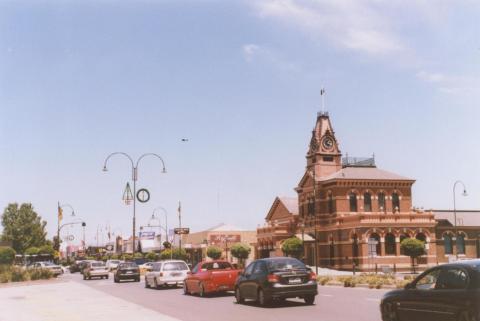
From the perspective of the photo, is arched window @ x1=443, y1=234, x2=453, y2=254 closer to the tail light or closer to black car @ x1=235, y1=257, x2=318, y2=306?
black car @ x1=235, y1=257, x2=318, y2=306

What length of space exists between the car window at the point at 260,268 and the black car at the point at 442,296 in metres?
6.90

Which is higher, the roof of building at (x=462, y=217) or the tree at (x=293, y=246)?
the roof of building at (x=462, y=217)

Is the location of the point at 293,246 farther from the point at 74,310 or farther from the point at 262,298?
the point at 74,310

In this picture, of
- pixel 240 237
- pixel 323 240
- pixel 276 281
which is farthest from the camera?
pixel 240 237

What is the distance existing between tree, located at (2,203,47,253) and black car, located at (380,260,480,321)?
4889 inches

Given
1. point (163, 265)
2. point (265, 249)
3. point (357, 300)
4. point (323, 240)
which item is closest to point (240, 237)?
point (265, 249)

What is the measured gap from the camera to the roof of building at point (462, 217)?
64625mm

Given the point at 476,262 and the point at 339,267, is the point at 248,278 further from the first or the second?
the point at 339,267

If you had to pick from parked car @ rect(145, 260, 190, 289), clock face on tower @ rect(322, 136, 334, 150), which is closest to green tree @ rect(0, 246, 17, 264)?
clock face on tower @ rect(322, 136, 334, 150)

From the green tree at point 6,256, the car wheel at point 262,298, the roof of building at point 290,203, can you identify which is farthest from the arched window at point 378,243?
the green tree at point 6,256

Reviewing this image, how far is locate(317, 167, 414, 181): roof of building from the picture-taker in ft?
196

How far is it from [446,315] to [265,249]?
59.6m

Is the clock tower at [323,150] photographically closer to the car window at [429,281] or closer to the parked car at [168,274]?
the parked car at [168,274]

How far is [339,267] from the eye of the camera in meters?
55.9
